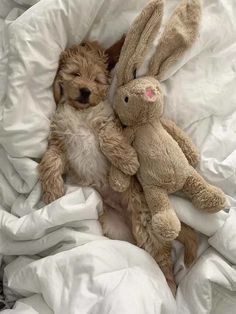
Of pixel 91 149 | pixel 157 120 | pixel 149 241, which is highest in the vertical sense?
pixel 157 120

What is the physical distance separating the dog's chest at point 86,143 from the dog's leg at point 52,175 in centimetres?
3

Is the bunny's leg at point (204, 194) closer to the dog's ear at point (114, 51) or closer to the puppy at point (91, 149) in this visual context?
the puppy at point (91, 149)

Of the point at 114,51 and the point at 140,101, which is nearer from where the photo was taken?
the point at 140,101

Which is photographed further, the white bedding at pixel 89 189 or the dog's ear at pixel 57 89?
the dog's ear at pixel 57 89

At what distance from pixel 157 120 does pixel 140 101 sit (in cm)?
→ 8

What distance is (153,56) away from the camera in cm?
113

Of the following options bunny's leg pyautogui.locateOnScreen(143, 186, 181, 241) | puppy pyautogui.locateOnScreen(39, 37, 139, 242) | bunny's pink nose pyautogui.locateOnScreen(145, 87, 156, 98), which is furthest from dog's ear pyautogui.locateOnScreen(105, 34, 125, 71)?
bunny's leg pyautogui.locateOnScreen(143, 186, 181, 241)

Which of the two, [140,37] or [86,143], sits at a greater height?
[140,37]

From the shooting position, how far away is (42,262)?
105cm

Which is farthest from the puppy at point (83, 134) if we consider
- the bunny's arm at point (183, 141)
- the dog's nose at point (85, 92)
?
the bunny's arm at point (183, 141)

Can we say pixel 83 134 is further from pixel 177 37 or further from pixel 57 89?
pixel 177 37

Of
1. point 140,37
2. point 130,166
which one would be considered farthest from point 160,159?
point 140,37

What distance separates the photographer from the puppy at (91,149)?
3.62 feet

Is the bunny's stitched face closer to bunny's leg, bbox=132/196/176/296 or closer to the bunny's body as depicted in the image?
the bunny's body
